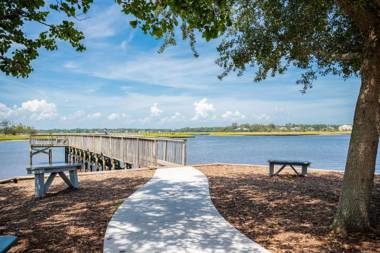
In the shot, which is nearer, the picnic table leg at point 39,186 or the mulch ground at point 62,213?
the mulch ground at point 62,213

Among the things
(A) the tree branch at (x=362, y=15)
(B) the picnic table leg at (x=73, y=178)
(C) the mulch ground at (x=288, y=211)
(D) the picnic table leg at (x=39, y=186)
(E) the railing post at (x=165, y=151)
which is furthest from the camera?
(E) the railing post at (x=165, y=151)

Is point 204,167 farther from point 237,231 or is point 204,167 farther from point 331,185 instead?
point 237,231

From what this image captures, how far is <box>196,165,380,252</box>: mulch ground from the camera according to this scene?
14.2 feet

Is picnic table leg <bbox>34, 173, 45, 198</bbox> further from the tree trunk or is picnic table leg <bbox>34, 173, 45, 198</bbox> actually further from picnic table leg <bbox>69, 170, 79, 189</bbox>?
the tree trunk

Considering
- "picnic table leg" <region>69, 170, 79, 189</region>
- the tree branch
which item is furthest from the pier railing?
the tree branch

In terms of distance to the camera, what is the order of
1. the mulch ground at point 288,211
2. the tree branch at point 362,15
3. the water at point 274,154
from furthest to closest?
the water at point 274,154, the tree branch at point 362,15, the mulch ground at point 288,211

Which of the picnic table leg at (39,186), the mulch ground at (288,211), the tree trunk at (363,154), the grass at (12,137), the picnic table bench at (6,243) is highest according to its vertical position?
the tree trunk at (363,154)

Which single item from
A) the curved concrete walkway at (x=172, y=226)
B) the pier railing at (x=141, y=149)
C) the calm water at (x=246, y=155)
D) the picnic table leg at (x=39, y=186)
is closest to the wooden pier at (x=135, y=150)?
the pier railing at (x=141, y=149)

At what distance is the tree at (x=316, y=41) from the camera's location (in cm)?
410

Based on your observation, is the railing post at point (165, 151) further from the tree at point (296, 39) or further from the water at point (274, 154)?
the water at point (274, 154)

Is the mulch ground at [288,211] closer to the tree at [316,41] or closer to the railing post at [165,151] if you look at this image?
the tree at [316,41]

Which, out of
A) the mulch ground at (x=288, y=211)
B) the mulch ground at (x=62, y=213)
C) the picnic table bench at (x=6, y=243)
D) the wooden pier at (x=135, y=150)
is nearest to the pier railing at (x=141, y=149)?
the wooden pier at (x=135, y=150)

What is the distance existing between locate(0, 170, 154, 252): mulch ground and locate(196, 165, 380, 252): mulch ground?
2.24m

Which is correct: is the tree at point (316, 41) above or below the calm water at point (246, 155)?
above
